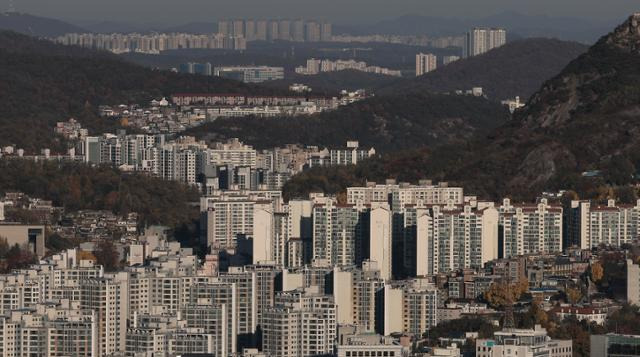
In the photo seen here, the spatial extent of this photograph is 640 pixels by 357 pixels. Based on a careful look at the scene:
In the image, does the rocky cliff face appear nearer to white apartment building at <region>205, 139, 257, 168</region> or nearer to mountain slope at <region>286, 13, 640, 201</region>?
mountain slope at <region>286, 13, 640, 201</region>

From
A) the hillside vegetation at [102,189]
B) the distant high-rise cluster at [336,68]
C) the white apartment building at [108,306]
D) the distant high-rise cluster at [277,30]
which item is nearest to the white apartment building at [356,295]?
A: the white apartment building at [108,306]

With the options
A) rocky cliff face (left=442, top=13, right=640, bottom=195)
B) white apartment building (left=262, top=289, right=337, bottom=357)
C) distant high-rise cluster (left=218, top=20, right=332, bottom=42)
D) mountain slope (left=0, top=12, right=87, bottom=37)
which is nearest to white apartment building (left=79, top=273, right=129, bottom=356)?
white apartment building (left=262, top=289, right=337, bottom=357)

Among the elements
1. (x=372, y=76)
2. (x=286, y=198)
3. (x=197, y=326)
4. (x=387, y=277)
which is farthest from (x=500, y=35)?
(x=197, y=326)

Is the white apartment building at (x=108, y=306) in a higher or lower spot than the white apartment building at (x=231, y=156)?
lower

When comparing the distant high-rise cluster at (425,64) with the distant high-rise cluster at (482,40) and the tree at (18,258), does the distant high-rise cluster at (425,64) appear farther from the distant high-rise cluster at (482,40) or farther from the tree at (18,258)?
the tree at (18,258)

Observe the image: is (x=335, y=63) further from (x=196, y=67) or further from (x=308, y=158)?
(x=308, y=158)

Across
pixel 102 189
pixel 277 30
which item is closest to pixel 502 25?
pixel 277 30
